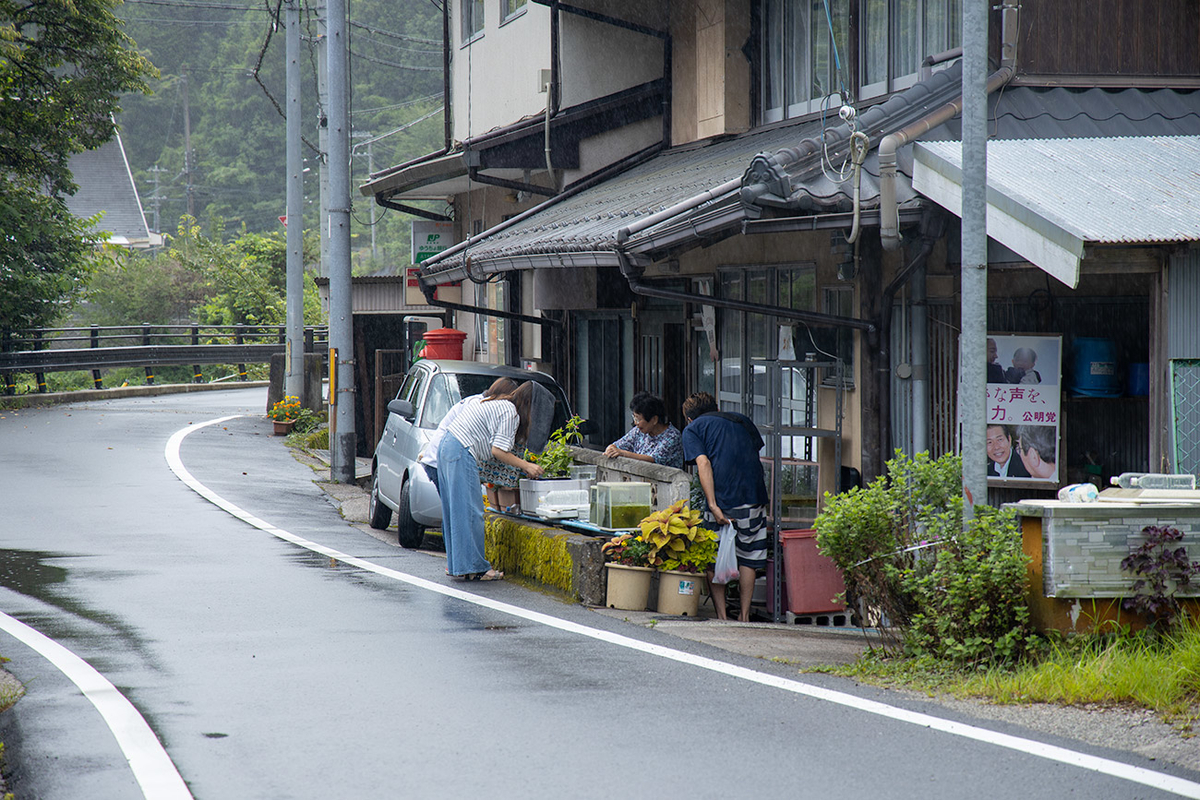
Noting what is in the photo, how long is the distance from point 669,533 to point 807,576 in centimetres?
108

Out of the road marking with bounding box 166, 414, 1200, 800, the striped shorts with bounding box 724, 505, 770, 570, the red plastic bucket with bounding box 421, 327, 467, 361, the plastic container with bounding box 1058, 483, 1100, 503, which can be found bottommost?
the road marking with bounding box 166, 414, 1200, 800

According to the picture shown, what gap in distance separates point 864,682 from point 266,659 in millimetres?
→ 3347

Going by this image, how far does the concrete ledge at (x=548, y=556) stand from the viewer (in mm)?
9125

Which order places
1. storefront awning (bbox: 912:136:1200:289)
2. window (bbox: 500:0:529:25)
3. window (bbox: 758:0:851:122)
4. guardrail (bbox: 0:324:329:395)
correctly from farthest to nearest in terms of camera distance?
1. guardrail (bbox: 0:324:329:395)
2. window (bbox: 500:0:529:25)
3. window (bbox: 758:0:851:122)
4. storefront awning (bbox: 912:136:1200:289)

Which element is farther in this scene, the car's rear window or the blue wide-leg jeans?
the car's rear window

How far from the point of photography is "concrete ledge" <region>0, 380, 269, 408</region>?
27281mm

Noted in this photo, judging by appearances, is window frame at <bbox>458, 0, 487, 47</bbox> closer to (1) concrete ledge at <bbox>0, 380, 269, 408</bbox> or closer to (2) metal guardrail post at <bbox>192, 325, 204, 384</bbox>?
(1) concrete ledge at <bbox>0, 380, 269, 408</bbox>

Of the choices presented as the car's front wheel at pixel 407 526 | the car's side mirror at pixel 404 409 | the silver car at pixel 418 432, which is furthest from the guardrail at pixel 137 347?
the car's front wheel at pixel 407 526

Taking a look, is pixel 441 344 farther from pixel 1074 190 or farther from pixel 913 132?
pixel 1074 190

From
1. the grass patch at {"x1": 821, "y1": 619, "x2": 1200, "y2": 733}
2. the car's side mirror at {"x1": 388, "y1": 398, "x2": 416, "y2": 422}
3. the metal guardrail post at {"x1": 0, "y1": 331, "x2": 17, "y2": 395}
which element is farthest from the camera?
the metal guardrail post at {"x1": 0, "y1": 331, "x2": 17, "y2": 395}

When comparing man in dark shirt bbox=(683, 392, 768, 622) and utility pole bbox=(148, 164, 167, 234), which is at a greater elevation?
utility pole bbox=(148, 164, 167, 234)

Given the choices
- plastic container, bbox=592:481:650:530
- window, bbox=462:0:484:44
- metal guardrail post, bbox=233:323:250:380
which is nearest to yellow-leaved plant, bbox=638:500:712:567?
plastic container, bbox=592:481:650:530

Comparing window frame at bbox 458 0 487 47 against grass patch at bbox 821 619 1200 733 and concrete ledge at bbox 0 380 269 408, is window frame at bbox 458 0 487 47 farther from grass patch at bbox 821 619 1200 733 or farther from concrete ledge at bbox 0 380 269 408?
grass patch at bbox 821 619 1200 733

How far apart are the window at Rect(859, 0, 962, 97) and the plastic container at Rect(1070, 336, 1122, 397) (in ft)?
9.53
